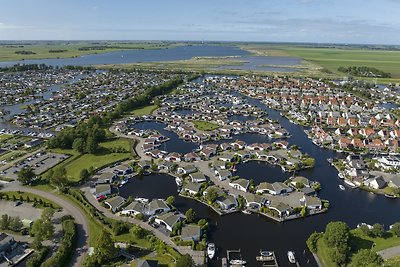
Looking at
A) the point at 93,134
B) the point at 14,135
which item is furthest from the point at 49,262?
the point at 14,135

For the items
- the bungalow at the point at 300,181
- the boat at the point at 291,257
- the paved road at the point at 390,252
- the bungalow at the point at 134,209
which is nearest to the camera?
the boat at the point at 291,257

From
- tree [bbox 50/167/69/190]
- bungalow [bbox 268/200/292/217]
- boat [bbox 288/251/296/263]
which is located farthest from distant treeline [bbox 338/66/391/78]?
tree [bbox 50/167/69/190]

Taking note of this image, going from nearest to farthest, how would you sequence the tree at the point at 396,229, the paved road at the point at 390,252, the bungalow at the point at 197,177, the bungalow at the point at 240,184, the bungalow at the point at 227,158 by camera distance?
the paved road at the point at 390,252 < the tree at the point at 396,229 < the bungalow at the point at 240,184 < the bungalow at the point at 197,177 < the bungalow at the point at 227,158

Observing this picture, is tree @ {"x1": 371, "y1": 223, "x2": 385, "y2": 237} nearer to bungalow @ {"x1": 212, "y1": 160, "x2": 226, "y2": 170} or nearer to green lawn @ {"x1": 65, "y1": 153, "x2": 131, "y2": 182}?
bungalow @ {"x1": 212, "y1": 160, "x2": 226, "y2": 170}

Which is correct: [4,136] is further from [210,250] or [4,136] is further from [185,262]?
[185,262]

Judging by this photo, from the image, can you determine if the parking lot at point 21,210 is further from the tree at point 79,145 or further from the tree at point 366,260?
the tree at point 366,260

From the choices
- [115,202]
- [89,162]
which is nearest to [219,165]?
[115,202]

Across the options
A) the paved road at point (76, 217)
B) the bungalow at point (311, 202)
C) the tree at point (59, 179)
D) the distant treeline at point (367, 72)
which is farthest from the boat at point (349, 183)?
the distant treeline at point (367, 72)
